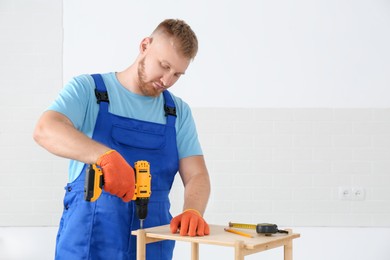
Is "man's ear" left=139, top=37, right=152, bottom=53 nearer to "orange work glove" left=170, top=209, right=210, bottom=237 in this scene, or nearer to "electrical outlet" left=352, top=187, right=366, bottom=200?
"orange work glove" left=170, top=209, right=210, bottom=237

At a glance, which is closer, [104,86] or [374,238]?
[104,86]

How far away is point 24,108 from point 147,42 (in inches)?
77.8

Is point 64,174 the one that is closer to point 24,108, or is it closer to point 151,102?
point 24,108

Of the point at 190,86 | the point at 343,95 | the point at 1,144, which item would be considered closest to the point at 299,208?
the point at 343,95

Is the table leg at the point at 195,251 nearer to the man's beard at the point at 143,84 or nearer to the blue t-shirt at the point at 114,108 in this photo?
the blue t-shirt at the point at 114,108

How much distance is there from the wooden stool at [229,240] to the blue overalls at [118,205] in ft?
0.44

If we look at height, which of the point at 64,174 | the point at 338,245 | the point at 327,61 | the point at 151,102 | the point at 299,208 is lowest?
the point at 338,245

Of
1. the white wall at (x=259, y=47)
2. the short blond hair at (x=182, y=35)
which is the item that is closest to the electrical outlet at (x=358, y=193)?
the white wall at (x=259, y=47)

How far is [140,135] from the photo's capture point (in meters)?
1.72

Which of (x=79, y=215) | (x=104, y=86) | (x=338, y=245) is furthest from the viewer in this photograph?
(x=338, y=245)

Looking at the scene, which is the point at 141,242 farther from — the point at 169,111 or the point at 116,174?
the point at 169,111

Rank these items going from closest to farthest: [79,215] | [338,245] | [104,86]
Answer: [79,215], [104,86], [338,245]

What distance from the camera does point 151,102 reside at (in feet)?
5.96

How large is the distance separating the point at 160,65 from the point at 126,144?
288 millimetres
